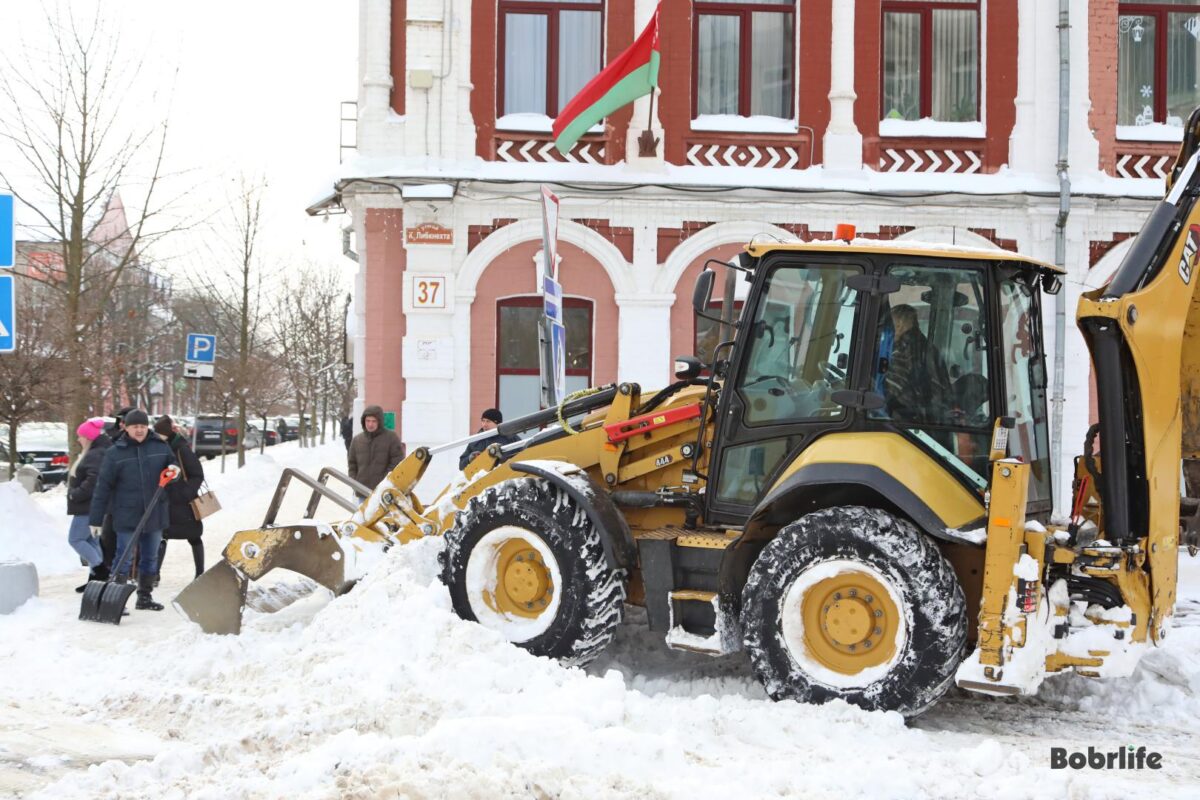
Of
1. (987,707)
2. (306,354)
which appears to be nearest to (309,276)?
(306,354)

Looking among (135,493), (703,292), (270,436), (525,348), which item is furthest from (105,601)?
(270,436)

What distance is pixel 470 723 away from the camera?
5.18 meters

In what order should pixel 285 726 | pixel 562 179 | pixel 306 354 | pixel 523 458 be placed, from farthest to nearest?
pixel 306 354 → pixel 562 179 → pixel 523 458 → pixel 285 726

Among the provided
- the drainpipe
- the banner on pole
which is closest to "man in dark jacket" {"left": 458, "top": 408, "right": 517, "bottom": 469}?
the banner on pole

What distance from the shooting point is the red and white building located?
49.0 ft

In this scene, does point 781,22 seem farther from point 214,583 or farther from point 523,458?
Result: point 214,583

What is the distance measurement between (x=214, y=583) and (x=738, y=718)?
3.79m

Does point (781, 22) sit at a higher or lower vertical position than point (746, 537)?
higher

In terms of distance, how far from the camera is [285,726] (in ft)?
17.9

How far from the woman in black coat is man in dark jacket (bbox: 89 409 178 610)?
34 centimetres

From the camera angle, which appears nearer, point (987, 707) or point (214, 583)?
point (987, 707)

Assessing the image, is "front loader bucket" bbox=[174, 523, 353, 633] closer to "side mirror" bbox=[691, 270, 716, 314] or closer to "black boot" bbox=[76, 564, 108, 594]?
"black boot" bbox=[76, 564, 108, 594]

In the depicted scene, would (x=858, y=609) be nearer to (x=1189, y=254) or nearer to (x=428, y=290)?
(x=1189, y=254)

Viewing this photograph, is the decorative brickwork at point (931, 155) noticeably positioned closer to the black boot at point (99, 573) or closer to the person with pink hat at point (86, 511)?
the person with pink hat at point (86, 511)
